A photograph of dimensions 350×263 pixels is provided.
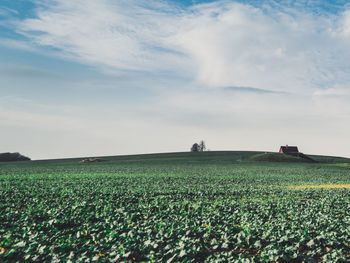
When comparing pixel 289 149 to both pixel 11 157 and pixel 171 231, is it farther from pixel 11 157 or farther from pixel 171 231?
pixel 171 231

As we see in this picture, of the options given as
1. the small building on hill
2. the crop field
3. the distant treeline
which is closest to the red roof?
the small building on hill

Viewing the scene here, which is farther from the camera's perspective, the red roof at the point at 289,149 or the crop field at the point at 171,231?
the red roof at the point at 289,149

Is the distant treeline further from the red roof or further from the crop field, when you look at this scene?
the crop field

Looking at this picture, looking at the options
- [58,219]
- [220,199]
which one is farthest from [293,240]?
[220,199]

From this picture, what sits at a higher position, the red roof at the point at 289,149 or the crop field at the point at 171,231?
the red roof at the point at 289,149

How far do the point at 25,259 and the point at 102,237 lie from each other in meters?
3.82

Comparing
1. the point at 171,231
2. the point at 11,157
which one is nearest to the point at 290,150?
the point at 11,157

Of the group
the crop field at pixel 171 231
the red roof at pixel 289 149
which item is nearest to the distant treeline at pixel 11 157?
the red roof at pixel 289 149

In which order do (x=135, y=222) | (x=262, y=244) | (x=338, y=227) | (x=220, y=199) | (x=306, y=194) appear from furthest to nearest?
(x=306, y=194) → (x=220, y=199) → (x=135, y=222) → (x=338, y=227) → (x=262, y=244)

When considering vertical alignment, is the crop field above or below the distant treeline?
below

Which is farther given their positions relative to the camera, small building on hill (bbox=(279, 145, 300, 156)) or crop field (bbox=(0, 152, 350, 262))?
small building on hill (bbox=(279, 145, 300, 156))

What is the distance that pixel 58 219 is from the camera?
66.4ft

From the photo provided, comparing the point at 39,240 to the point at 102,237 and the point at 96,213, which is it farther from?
→ the point at 96,213

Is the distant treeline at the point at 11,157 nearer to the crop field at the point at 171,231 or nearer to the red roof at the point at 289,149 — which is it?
the red roof at the point at 289,149
